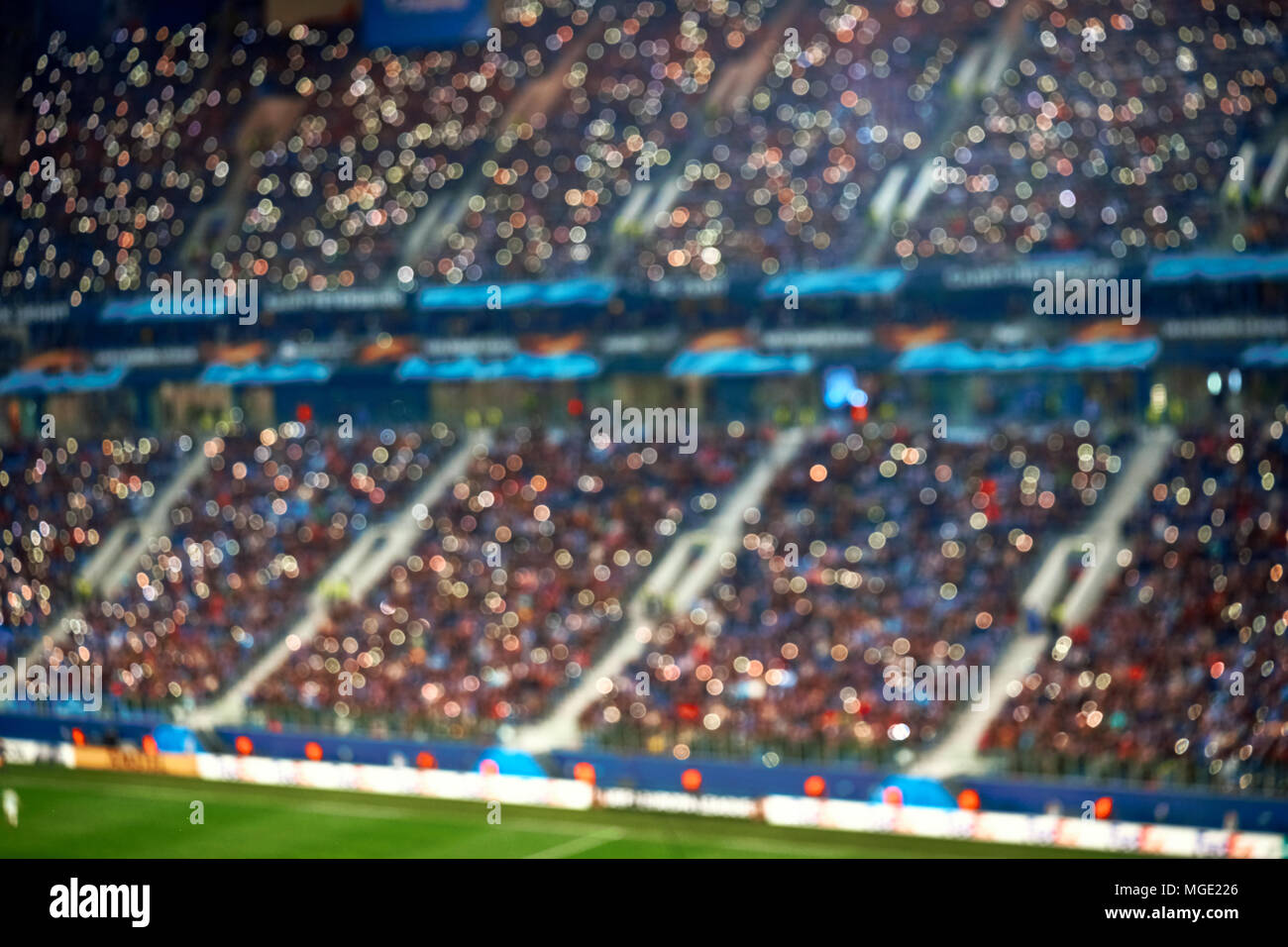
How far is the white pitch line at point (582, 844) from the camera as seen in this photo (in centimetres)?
1858

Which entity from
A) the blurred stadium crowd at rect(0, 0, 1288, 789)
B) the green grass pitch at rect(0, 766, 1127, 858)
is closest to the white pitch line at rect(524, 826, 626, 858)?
the green grass pitch at rect(0, 766, 1127, 858)

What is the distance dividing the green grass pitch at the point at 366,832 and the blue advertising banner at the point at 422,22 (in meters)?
11.4

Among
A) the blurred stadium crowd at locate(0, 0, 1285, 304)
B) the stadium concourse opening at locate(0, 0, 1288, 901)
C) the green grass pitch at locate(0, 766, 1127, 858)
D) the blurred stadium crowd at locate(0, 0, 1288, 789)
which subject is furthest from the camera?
the blurred stadium crowd at locate(0, 0, 1285, 304)

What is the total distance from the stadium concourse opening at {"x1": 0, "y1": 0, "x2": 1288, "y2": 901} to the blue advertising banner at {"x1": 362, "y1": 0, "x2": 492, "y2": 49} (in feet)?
0.30

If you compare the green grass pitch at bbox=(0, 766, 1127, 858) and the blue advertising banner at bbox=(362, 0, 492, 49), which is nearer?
the green grass pitch at bbox=(0, 766, 1127, 858)

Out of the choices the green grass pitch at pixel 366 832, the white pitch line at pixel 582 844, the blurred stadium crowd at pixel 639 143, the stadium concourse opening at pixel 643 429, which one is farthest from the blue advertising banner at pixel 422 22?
the white pitch line at pixel 582 844

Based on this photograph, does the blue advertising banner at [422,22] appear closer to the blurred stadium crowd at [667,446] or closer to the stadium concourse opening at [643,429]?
the stadium concourse opening at [643,429]

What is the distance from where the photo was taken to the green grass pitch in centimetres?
1853

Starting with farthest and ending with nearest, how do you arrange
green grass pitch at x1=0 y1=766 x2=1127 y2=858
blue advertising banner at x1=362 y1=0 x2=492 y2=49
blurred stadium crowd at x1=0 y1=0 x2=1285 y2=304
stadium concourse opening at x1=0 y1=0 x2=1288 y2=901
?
blue advertising banner at x1=362 y1=0 x2=492 y2=49
blurred stadium crowd at x1=0 y1=0 x2=1285 y2=304
stadium concourse opening at x1=0 y1=0 x2=1288 y2=901
green grass pitch at x1=0 y1=766 x2=1127 y2=858

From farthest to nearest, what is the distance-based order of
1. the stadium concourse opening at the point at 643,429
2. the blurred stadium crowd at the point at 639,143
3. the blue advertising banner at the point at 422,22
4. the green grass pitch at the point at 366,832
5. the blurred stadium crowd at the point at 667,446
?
the blue advertising banner at the point at 422,22, the blurred stadium crowd at the point at 639,143, the blurred stadium crowd at the point at 667,446, the stadium concourse opening at the point at 643,429, the green grass pitch at the point at 366,832

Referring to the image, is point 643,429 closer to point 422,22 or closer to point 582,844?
point 422,22

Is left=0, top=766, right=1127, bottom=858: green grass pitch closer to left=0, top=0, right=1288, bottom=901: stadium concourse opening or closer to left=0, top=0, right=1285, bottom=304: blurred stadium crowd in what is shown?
left=0, top=0, right=1288, bottom=901: stadium concourse opening

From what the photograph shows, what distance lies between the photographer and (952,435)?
2331 cm
